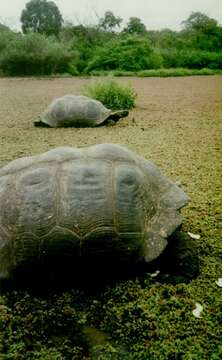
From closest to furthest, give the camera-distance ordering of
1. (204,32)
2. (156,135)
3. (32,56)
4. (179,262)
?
(179,262) < (156,135) < (32,56) < (204,32)

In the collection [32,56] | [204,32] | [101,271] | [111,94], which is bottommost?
[101,271]

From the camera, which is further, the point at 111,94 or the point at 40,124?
the point at 111,94

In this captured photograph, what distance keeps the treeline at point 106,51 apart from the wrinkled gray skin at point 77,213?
17.9 meters

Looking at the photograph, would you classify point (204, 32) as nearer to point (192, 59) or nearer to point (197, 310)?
point (192, 59)

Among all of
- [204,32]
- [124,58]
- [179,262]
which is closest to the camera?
[179,262]

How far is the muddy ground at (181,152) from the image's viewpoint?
75.0 inches

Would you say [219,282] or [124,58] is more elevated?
[124,58]

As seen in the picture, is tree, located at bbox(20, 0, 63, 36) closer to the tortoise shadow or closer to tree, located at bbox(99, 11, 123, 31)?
tree, located at bbox(99, 11, 123, 31)

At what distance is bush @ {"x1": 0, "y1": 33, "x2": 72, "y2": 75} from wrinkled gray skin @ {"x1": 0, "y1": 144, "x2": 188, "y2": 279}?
61.6 ft

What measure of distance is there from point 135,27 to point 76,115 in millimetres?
25222

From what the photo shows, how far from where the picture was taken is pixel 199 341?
183cm

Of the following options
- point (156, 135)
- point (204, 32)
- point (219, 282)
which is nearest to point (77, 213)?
point (219, 282)

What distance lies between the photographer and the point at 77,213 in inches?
81.0

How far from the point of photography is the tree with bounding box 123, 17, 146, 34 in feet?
96.9
